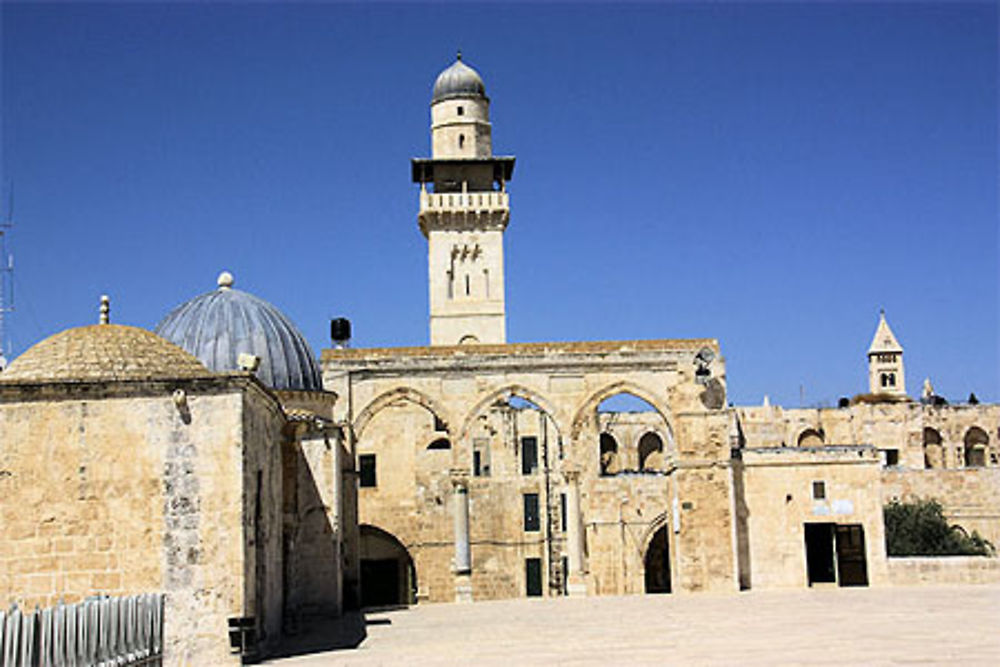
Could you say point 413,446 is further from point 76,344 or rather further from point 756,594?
point 76,344

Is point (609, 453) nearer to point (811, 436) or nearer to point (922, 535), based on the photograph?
point (811, 436)

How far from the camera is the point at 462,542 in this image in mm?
24297

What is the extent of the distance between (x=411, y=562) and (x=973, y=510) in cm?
1951

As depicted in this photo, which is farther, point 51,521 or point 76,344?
point 76,344

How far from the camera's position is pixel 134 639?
10.7m

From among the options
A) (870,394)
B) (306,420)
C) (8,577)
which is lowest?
(8,577)

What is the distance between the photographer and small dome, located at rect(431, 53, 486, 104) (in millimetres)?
44875

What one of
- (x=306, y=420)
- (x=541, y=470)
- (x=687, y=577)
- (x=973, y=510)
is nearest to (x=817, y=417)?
(x=973, y=510)

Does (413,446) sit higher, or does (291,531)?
(413,446)

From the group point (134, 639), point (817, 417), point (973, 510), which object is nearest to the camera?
point (134, 639)

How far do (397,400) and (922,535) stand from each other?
1938cm

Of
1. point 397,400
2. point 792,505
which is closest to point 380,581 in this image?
point 397,400

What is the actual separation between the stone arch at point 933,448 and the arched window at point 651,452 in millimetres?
12623

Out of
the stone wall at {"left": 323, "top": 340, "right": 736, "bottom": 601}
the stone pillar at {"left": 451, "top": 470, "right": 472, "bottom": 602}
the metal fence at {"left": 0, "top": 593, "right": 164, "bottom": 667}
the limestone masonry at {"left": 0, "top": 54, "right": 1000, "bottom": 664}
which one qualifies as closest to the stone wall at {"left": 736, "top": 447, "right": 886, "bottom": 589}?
the limestone masonry at {"left": 0, "top": 54, "right": 1000, "bottom": 664}
